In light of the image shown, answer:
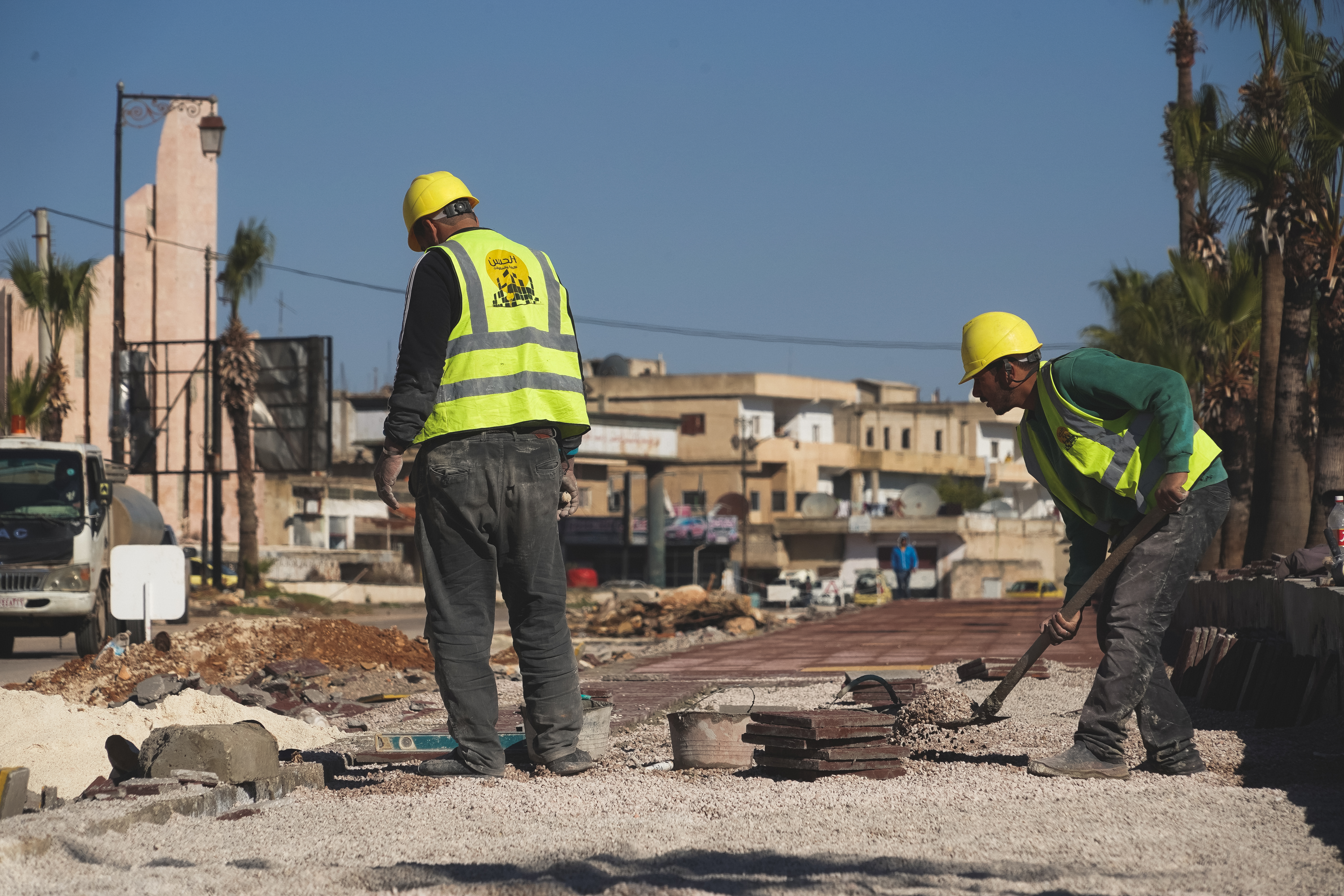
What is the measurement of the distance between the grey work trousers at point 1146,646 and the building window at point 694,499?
74378mm

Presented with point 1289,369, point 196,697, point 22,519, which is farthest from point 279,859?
point 1289,369

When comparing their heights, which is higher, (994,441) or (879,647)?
(994,441)

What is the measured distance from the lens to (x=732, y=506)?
74.6m

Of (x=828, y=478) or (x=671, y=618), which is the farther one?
(x=828, y=478)

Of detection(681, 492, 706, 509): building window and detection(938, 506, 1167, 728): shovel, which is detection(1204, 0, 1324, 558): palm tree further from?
detection(681, 492, 706, 509): building window

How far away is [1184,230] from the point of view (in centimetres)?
2856

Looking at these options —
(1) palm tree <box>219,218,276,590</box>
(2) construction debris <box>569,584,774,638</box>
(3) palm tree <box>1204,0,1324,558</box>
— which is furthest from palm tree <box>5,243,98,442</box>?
(3) palm tree <box>1204,0,1324,558</box>

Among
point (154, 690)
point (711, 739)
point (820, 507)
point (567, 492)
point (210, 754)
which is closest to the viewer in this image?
point (210, 754)

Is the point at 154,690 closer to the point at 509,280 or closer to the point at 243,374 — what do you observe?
the point at 509,280

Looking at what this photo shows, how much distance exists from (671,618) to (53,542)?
8.53 metres

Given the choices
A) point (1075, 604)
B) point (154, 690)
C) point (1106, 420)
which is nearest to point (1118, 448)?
point (1106, 420)

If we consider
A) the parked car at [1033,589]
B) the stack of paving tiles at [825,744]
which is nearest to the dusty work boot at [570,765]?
the stack of paving tiles at [825,744]

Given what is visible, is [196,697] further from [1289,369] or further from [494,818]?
[1289,369]

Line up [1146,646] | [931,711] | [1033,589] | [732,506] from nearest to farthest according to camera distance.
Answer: [1146,646] → [931,711] → [1033,589] → [732,506]
